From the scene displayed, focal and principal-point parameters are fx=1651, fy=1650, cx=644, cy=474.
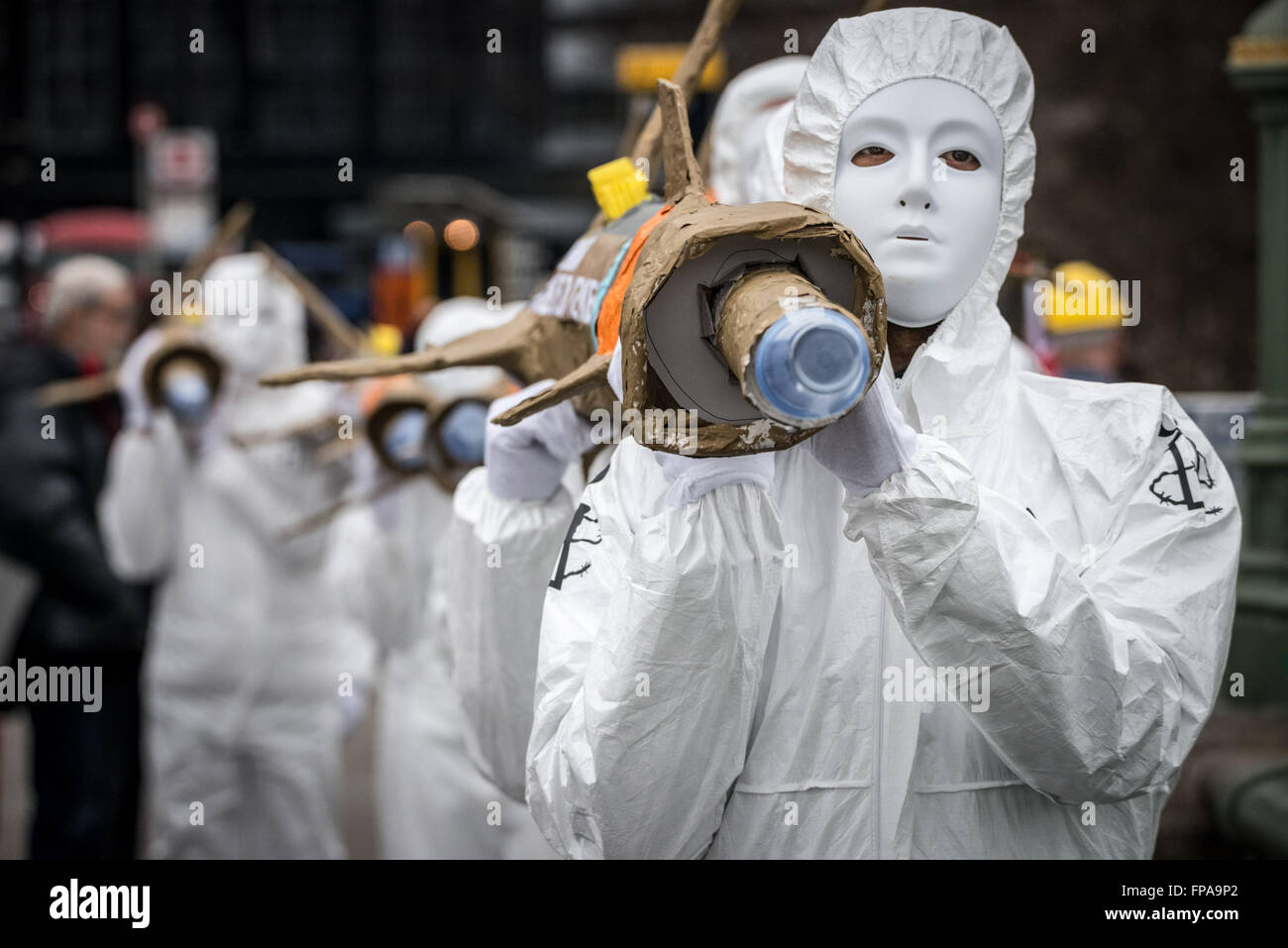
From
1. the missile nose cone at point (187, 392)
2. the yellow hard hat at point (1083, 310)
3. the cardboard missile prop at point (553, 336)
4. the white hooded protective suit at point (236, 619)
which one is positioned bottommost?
the white hooded protective suit at point (236, 619)

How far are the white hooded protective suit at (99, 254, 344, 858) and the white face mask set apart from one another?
3.98m

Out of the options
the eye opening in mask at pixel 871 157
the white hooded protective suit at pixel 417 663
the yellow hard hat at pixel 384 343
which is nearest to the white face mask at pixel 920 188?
the eye opening in mask at pixel 871 157

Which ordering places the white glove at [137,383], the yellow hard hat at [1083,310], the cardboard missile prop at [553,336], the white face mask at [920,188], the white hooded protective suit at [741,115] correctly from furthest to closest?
1. the white glove at [137,383]
2. the yellow hard hat at [1083,310]
3. the white hooded protective suit at [741,115]
4. the cardboard missile prop at [553,336]
5. the white face mask at [920,188]

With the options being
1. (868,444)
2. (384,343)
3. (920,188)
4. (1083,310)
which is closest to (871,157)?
(920,188)

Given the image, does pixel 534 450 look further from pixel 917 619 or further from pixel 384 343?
pixel 384 343

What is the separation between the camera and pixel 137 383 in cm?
580

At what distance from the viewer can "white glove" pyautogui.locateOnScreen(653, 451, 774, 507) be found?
1916 mm

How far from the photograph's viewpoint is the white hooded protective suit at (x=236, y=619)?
5875 millimetres

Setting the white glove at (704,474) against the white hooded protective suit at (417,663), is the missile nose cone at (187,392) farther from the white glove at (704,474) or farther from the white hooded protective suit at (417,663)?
the white glove at (704,474)

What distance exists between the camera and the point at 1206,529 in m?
2.25

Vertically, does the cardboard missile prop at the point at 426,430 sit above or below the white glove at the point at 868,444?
below

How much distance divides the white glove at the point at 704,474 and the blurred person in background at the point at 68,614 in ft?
13.2
